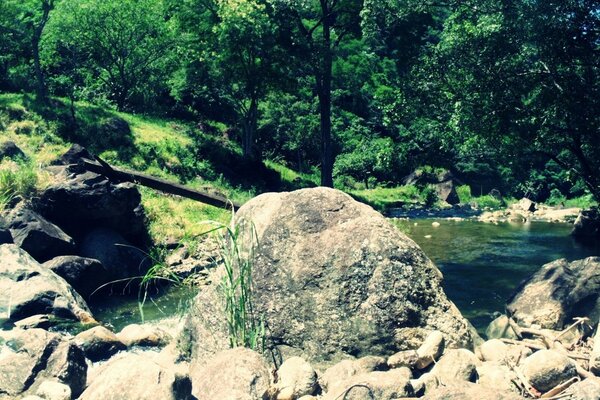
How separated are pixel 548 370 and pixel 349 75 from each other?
112 feet

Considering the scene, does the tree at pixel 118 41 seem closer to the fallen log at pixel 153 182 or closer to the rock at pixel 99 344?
the fallen log at pixel 153 182

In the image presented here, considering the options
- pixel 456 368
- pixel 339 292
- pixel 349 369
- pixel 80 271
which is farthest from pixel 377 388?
pixel 80 271

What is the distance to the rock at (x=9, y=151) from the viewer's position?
2355 centimetres

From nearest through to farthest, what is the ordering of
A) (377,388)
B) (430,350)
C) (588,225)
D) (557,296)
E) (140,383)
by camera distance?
(140,383) → (377,388) → (430,350) → (557,296) → (588,225)

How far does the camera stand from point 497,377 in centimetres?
892

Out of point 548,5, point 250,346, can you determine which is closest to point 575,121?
point 548,5

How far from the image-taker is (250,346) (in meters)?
9.60

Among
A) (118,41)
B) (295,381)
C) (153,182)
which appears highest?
(118,41)

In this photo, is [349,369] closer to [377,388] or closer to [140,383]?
[377,388]

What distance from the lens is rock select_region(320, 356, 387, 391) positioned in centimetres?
912

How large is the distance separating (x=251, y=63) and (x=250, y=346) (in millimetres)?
28357

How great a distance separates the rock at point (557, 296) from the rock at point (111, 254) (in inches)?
385

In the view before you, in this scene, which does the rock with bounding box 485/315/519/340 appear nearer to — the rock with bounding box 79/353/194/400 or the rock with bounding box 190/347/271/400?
the rock with bounding box 190/347/271/400

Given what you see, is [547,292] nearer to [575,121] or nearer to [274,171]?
[575,121]
